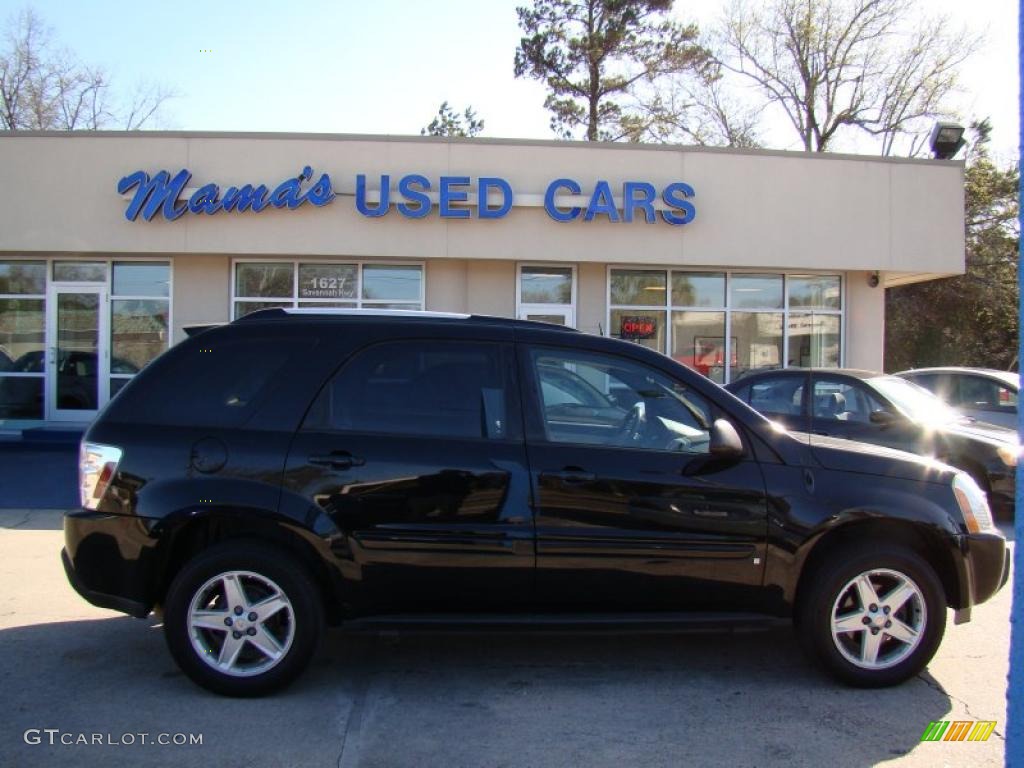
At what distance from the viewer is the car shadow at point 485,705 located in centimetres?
350

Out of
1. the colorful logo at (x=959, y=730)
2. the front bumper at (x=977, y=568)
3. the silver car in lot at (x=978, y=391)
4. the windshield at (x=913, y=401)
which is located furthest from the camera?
the silver car in lot at (x=978, y=391)

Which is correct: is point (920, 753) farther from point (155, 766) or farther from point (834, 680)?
point (155, 766)

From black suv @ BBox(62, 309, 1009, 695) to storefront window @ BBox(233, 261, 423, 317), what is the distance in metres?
9.72

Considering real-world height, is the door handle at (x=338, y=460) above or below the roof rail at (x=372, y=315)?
below

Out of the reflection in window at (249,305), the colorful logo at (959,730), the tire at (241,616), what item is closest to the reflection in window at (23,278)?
the reflection in window at (249,305)

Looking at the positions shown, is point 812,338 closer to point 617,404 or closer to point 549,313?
point 549,313

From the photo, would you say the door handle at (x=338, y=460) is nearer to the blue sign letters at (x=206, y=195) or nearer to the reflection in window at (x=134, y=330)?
the blue sign letters at (x=206, y=195)

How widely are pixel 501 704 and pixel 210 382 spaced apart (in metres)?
2.14

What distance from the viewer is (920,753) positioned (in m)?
3.54

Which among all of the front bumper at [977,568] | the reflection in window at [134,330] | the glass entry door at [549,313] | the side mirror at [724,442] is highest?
the glass entry door at [549,313]

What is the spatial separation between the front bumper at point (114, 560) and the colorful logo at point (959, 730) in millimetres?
3686

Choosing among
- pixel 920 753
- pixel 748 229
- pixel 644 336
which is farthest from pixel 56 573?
Answer: pixel 748 229

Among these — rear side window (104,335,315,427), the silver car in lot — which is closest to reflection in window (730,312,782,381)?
the silver car in lot

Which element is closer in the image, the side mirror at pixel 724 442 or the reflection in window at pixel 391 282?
the side mirror at pixel 724 442
